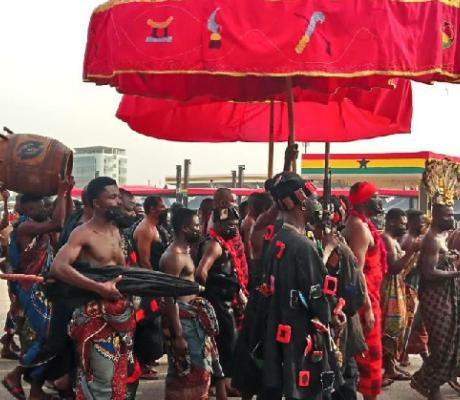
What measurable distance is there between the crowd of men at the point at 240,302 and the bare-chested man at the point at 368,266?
0.01m

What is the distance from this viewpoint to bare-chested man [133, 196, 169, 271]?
725cm

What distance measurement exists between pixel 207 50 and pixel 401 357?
4491 millimetres

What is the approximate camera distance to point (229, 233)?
19.7 ft

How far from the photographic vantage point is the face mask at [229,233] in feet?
19.7

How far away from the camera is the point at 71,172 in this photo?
6000mm

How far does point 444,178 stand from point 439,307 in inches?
597

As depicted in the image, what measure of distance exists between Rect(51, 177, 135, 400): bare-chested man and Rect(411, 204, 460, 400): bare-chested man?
2952 mm

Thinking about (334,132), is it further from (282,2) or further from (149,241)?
(282,2)

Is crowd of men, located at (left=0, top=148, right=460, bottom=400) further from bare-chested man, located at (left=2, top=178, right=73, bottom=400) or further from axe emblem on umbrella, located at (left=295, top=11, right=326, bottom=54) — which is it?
axe emblem on umbrella, located at (left=295, top=11, right=326, bottom=54)

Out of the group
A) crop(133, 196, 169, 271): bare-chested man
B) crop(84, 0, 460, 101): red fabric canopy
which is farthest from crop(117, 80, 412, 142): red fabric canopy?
crop(84, 0, 460, 101): red fabric canopy

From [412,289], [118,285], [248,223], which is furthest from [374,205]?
[118,285]

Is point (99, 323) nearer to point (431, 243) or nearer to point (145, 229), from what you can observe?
point (145, 229)

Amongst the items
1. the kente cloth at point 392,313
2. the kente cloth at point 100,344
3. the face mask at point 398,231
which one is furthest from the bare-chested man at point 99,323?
the face mask at point 398,231

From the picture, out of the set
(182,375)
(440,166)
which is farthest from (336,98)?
(440,166)
